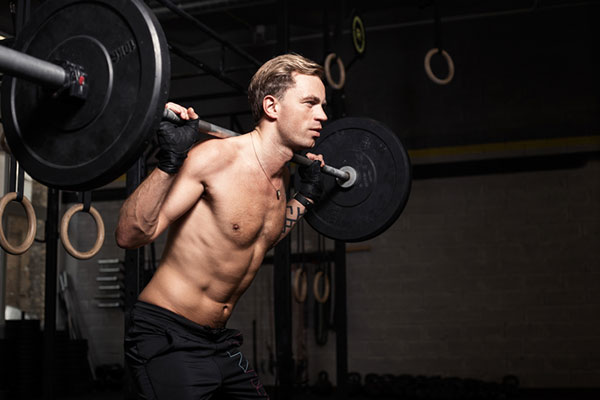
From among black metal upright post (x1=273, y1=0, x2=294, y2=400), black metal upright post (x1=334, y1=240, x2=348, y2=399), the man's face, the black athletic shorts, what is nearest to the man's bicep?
the black athletic shorts

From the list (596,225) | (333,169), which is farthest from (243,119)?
(333,169)

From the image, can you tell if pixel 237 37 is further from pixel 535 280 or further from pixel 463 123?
pixel 535 280

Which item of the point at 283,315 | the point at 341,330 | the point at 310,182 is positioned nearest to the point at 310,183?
the point at 310,182

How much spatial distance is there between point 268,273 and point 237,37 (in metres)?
2.75

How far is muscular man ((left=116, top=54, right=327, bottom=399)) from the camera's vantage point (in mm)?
1710

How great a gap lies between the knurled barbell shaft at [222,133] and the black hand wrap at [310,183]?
35 millimetres

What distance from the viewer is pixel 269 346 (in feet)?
21.2

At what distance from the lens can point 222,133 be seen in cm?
206

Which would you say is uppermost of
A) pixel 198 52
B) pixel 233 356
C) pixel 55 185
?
pixel 198 52

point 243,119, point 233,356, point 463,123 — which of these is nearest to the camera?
point 233,356

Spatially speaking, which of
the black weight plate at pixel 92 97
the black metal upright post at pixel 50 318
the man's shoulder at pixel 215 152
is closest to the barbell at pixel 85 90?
the black weight plate at pixel 92 97

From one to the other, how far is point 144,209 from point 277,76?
2.29 ft

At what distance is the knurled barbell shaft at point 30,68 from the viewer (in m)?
1.24

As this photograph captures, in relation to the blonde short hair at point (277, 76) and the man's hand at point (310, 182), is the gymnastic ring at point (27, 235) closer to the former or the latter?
the man's hand at point (310, 182)
